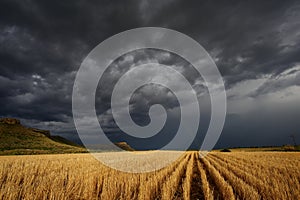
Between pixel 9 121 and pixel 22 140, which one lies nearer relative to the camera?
pixel 22 140

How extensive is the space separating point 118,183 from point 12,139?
101371mm

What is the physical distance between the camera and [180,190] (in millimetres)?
6531

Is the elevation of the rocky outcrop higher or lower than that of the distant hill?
higher

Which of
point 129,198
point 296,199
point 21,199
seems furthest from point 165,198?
point 21,199

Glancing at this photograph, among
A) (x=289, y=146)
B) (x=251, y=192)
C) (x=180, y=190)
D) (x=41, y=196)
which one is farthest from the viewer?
(x=289, y=146)

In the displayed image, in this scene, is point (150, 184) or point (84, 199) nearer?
point (84, 199)

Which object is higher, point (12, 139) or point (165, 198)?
point (12, 139)

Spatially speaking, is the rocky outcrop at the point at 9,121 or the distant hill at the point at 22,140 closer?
the distant hill at the point at 22,140

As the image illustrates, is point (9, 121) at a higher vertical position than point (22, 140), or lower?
higher

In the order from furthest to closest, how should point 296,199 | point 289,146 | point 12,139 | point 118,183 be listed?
point 12,139
point 289,146
point 118,183
point 296,199

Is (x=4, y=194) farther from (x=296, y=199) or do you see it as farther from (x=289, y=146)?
(x=289, y=146)

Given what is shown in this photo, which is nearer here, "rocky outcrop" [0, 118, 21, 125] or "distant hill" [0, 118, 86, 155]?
"distant hill" [0, 118, 86, 155]

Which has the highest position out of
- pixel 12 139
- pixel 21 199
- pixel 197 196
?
pixel 12 139

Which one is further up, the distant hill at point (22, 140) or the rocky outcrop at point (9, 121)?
the rocky outcrop at point (9, 121)
